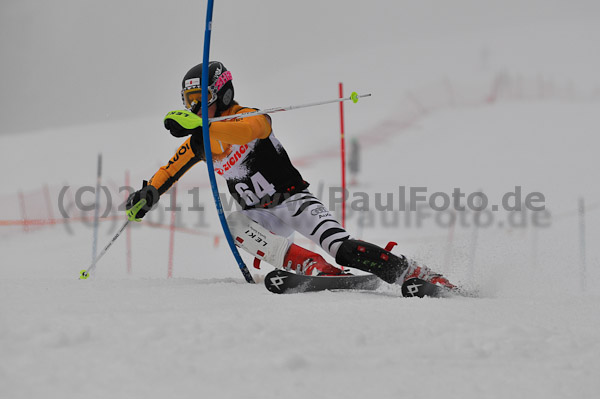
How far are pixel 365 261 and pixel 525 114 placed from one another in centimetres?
2189

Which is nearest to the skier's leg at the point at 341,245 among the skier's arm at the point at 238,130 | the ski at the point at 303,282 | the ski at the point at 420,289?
the ski at the point at 303,282

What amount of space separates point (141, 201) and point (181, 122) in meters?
0.82

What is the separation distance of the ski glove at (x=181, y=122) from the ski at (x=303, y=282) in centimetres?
84

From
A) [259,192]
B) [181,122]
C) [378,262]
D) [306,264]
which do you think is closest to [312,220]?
[306,264]

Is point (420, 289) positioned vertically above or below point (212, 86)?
below

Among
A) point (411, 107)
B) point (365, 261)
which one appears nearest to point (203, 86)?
point (365, 261)

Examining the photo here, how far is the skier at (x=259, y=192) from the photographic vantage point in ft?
10.1

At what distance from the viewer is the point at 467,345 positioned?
1812mm

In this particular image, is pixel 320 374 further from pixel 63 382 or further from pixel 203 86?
pixel 203 86

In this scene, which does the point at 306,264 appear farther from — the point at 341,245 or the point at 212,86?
the point at 212,86

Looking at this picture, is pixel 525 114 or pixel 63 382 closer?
pixel 63 382

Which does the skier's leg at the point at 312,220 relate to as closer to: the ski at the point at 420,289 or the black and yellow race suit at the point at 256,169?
the black and yellow race suit at the point at 256,169

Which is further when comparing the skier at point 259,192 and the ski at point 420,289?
the skier at point 259,192

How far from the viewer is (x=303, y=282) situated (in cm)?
277
